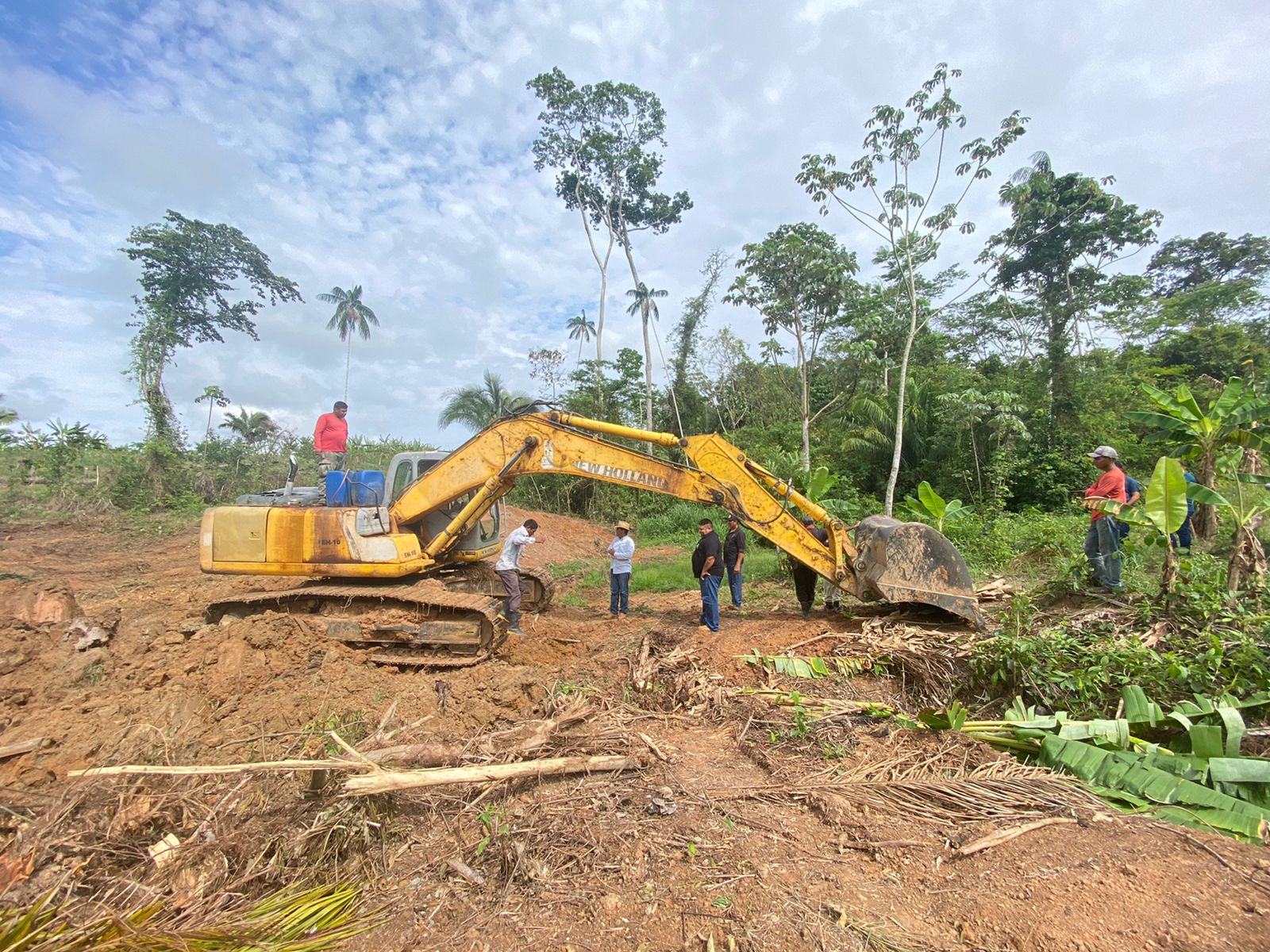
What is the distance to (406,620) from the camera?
642 cm

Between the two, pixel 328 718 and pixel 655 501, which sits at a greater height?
pixel 655 501

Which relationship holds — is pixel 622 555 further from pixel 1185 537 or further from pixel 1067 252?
pixel 1067 252

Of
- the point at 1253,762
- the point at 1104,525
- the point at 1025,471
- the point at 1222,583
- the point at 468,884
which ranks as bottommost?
the point at 468,884

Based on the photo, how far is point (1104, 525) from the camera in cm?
580

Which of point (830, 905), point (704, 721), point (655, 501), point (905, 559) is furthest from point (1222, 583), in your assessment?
point (655, 501)

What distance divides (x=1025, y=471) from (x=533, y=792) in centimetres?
1621

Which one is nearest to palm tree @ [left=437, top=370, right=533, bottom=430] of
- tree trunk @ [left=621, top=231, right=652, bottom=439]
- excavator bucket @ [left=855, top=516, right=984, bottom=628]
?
tree trunk @ [left=621, top=231, right=652, bottom=439]

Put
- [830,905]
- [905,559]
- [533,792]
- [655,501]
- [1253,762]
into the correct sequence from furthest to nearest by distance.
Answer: [655,501], [905,559], [533,792], [1253,762], [830,905]

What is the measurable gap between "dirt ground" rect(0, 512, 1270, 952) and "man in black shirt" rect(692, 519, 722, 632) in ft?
6.04

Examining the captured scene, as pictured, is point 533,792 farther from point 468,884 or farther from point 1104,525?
point 1104,525

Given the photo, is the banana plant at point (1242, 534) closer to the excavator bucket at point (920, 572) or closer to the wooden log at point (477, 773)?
the excavator bucket at point (920, 572)

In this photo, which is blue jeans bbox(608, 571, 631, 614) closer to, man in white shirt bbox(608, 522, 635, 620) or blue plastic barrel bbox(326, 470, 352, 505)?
man in white shirt bbox(608, 522, 635, 620)

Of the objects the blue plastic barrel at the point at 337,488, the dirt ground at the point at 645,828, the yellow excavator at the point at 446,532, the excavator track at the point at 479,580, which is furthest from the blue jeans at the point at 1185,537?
the blue plastic barrel at the point at 337,488

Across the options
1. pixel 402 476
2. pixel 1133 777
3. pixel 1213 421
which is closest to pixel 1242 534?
pixel 1213 421
